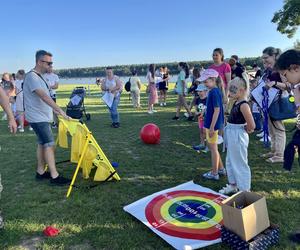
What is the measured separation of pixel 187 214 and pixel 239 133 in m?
1.50

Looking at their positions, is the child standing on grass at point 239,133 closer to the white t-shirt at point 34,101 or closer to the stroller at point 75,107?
the white t-shirt at point 34,101

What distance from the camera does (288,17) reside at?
2627cm

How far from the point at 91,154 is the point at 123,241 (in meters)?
2.19

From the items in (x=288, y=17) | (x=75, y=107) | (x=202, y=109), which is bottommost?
(x=75, y=107)

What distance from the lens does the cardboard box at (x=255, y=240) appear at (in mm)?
3390

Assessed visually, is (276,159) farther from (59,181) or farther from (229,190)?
(59,181)

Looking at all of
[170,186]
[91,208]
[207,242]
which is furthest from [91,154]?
[207,242]

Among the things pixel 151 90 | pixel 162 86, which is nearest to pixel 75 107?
pixel 151 90

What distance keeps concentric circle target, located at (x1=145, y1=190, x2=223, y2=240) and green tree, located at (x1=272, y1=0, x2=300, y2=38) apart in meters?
25.6

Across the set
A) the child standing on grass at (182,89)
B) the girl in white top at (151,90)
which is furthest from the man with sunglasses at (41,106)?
the girl in white top at (151,90)

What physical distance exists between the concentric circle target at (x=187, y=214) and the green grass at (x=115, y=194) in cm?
23

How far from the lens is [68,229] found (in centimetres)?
419

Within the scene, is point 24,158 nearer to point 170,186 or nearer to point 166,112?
point 170,186

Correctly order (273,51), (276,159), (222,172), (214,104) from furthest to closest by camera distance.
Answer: (276,159) → (273,51) → (222,172) → (214,104)
